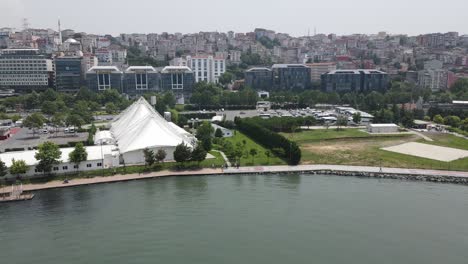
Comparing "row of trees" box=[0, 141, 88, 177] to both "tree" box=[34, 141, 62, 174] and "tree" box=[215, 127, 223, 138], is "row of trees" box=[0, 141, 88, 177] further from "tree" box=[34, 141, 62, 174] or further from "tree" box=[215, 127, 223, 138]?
"tree" box=[215, 127, 223, 138]

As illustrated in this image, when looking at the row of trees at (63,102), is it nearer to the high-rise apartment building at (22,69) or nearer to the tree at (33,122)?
the high-rise apartment building at (22,69)

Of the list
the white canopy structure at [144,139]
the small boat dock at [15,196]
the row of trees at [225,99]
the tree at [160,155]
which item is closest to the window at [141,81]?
the row of trees at [225,99]

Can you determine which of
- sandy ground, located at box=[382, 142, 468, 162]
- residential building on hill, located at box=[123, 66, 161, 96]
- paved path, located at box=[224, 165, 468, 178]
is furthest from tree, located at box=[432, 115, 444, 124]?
residential building on hill, located at box=[123, 66, 161, 96]

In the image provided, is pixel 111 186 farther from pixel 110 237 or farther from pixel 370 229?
pixel 370 229

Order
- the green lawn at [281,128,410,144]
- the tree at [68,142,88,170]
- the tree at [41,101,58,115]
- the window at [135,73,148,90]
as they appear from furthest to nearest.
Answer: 1. the window at [135,73,148,90]
2. the tree at [41,101,58,115]
3. the green lawn at [281,128,410,144]
4. the tree at [68,142,88,170]

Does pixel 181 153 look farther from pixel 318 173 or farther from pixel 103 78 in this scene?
pixel 103 78

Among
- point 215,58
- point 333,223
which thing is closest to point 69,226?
point 333,223

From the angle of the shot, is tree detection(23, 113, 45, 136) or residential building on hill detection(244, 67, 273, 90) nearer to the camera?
tree detection(23, 113, 45, 136)

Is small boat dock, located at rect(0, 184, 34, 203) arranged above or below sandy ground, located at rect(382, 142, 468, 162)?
below
